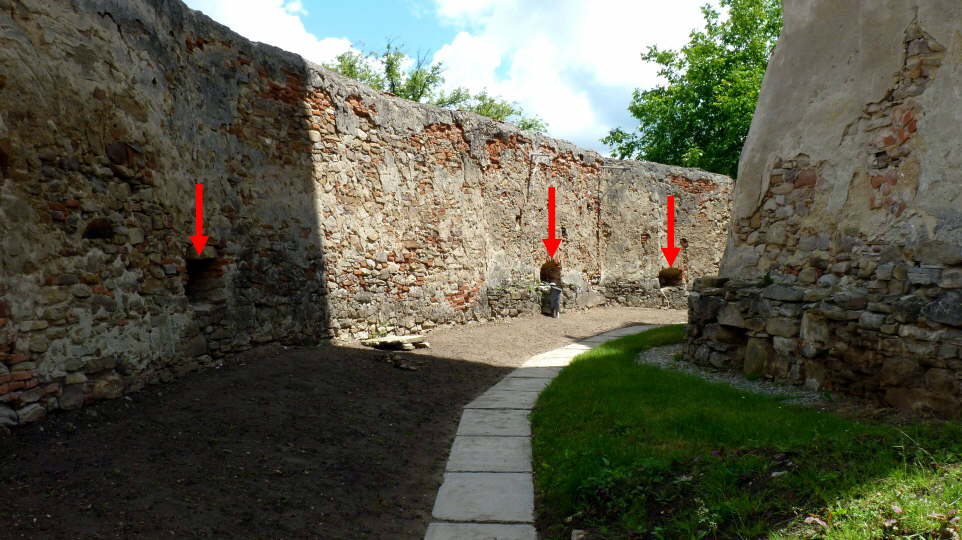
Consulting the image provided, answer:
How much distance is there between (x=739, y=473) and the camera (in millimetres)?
3453

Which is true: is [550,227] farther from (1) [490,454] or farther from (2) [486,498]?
(2) [486,498]

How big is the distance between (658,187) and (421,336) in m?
8.83

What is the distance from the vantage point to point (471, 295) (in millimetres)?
11453

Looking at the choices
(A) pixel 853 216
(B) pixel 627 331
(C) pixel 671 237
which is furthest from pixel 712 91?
(A) pixel 853 216

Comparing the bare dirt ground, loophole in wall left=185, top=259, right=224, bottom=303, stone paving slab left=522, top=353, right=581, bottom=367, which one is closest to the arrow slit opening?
stone paving slab left=522, top=353, right=581, bottom=367

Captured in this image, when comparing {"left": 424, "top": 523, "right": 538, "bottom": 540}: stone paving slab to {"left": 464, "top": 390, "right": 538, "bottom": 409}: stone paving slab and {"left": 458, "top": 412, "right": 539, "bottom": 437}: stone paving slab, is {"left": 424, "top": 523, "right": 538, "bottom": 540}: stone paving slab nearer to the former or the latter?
{"left": 458, "top": 412, "right": 539, "bottom": 437}: stone paving slab

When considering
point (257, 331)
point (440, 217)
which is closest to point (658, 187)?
point (440, 217)

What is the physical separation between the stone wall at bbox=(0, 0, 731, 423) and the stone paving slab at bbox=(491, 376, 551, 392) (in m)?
2.44

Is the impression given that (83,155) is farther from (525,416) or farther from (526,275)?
(526,275)

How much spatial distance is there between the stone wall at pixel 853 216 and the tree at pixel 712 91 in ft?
48.3

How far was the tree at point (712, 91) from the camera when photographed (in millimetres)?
20922

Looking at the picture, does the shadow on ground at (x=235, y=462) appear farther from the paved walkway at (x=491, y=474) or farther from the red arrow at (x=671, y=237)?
the red arrow at (x=671, y=237)

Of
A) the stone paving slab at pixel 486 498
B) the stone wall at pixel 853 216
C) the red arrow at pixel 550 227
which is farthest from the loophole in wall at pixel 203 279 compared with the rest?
the red arrow at pixel 550 227

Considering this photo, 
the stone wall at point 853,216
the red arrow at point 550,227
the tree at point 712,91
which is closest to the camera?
the stone wall at point 853,216
